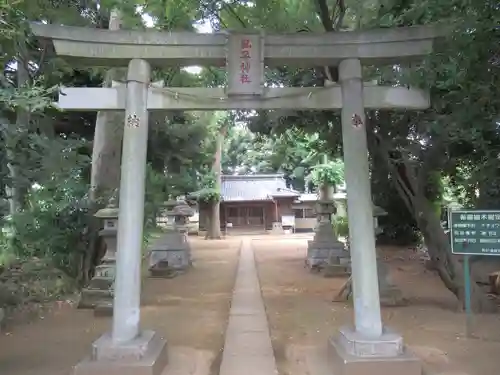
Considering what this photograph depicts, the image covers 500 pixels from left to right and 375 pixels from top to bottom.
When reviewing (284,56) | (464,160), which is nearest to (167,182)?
(464,160)

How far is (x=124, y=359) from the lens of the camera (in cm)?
479

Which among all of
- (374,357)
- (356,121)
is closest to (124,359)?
(374,357)

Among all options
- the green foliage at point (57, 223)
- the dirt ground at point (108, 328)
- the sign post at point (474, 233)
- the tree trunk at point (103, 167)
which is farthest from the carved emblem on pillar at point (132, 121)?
the tree trunk at point (103, 167)

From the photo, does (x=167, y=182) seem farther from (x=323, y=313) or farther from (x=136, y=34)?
(x=136, y=34)

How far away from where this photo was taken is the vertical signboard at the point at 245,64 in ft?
17.5

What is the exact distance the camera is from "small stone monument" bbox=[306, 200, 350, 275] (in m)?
15.6

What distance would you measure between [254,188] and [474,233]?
3456 centimetres

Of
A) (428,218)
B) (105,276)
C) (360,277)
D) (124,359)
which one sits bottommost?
(124,359)

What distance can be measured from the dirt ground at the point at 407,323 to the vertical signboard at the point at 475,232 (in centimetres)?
125

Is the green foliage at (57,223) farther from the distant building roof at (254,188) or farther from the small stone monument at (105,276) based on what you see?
the distant building roof at (254,188)

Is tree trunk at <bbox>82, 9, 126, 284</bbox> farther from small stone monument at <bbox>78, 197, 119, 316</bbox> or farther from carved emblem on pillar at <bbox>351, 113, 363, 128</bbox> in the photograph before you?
carved emblem on pillar at <bbox>351, 113, 363, 128</bbox>

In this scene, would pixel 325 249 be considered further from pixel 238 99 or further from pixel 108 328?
pixel 238 99

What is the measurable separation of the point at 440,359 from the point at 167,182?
9.57m

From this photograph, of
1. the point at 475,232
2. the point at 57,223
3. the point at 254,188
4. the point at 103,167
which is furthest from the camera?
the point at 254,188
